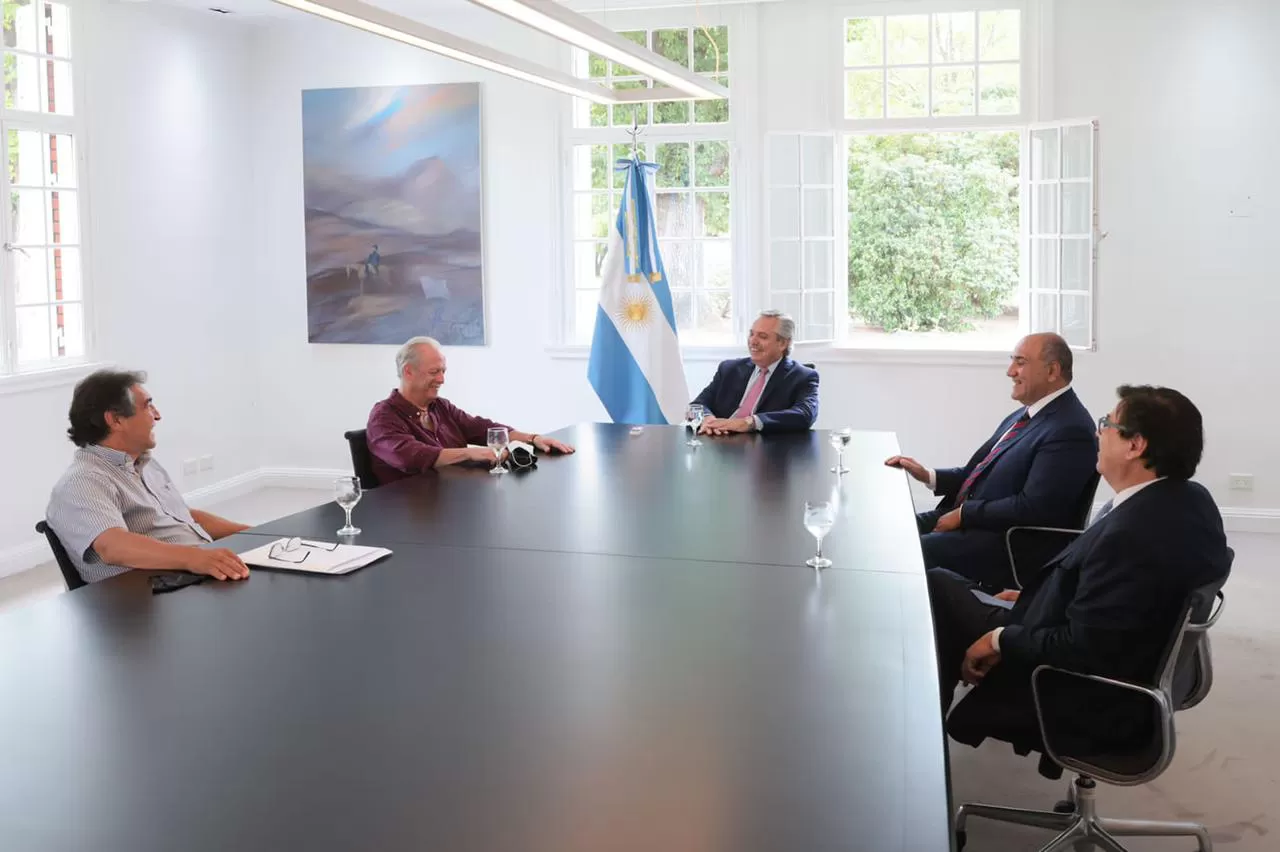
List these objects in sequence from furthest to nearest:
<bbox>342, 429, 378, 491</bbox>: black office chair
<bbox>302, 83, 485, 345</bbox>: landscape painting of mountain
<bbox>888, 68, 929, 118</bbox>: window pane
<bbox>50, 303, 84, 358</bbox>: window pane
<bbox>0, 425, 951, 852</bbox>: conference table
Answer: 1. <bbox>302, 83, 485, 345</bbox>: landscape painting of mountain
2. <bbox>888, 68, 929, 118</bbox>: window pane
3. <bbox>50, 303, 84, 358</bbox>: window pane
4. <bbox>342, 429, 378, 491</bbox>: black office chair
5. <bbox>0, 425, 951, 852</bbox>: conference table

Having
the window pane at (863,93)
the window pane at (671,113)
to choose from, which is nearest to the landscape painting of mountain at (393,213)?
the window pane at (671,113)

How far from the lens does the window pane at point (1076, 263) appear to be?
22.0ft

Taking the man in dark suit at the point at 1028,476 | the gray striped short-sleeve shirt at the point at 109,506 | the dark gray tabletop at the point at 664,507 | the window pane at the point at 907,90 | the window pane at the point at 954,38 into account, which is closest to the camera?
the gray striped short-sleeve shirt at the point at 109,506

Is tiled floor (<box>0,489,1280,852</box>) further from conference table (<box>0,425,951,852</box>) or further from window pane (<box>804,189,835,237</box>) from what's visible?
window pane (<box>804,189,835,237</box>)

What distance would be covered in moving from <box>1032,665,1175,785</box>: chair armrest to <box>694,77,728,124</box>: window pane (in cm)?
531

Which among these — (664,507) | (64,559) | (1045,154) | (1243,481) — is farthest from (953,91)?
(64,559)

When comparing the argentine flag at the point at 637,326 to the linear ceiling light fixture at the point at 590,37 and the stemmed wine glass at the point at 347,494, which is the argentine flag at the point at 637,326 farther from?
the stemmed wine glass at the point at 347,494

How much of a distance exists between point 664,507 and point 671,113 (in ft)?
14.4

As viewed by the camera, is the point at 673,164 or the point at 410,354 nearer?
the point at 410,354

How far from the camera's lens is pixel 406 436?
14.7 feet

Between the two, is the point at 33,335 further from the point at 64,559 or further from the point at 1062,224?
the point at 1062,224

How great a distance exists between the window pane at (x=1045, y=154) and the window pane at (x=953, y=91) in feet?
1.40

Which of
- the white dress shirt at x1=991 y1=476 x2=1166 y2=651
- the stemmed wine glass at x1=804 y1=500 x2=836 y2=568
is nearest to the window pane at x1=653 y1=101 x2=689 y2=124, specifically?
the stemmed wine glass at x1=804 y1=500 x2=836 y2=568

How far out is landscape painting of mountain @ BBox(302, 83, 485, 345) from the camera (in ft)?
25.1
